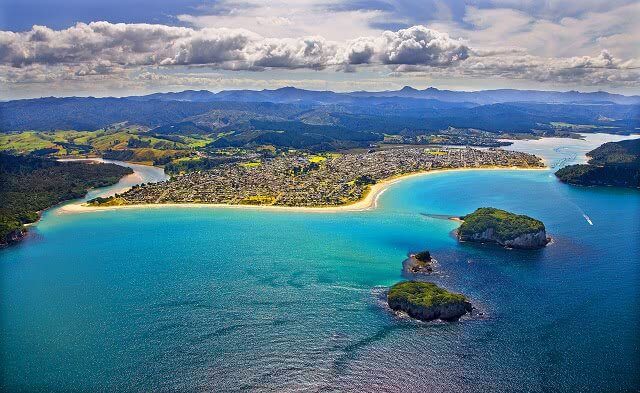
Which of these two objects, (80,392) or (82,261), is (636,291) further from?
(82,261)

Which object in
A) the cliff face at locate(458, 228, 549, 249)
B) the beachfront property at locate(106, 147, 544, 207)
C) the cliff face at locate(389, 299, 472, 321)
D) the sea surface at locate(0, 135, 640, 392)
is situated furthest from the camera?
the beachfront property at locate(106, 147, 544, 207)

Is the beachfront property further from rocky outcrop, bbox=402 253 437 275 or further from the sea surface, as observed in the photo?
rocky outcrop, bbox=402 253 437 275

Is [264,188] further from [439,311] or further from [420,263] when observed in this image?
[439,311]

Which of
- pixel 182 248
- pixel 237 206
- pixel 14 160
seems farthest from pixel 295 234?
pixel 14 160

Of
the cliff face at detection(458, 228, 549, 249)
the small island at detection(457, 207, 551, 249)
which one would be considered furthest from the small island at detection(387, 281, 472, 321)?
the small island at detection(457, 207, 551, 249)

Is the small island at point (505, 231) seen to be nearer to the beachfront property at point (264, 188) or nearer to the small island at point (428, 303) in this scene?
the small island at point (428, 303)
